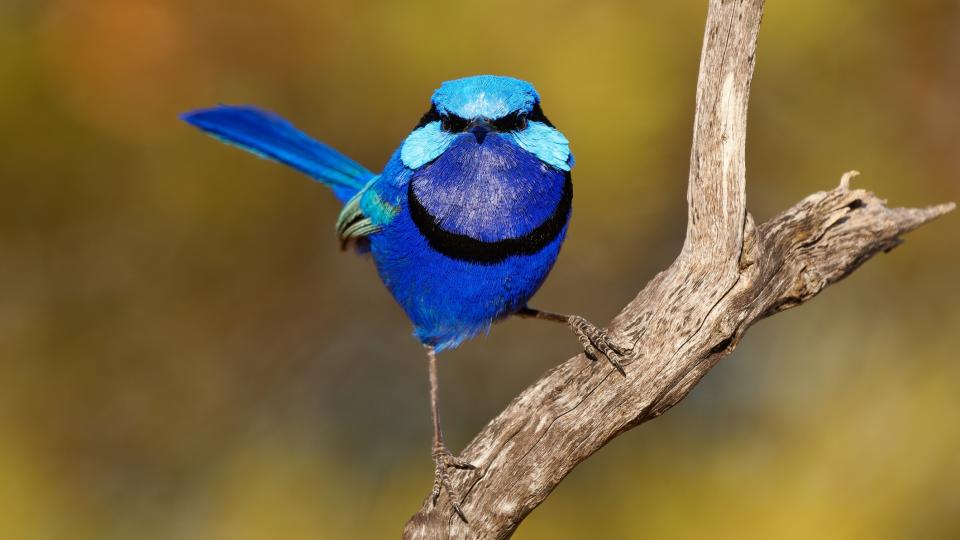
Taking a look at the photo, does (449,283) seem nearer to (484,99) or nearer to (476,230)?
(476,230)

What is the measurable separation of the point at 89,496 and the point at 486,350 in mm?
2171

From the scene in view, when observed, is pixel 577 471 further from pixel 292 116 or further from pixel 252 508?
pixel 292 116

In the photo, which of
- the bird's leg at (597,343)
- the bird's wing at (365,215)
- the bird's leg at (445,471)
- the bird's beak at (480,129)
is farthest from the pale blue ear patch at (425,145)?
the bird's leg at (445,471)

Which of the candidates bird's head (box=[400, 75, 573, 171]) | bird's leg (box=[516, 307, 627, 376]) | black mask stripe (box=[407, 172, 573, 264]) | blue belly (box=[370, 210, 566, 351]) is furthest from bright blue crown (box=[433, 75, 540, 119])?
bird's leg (box=[516, 307, 627, 376])

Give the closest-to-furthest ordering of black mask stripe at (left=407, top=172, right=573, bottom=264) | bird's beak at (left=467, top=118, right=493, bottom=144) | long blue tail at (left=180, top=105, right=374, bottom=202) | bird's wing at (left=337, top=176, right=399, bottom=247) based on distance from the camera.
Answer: bird's beak at (left=467, top=118, right=493, bottom=144) < black mask stripe at (left=407, top=172, right=573, bottom=264) < bird's wing at (left=337, top=176, right=399, bottom=247) < long blue tail at (left=180, top=105, right=374, bottom=202)

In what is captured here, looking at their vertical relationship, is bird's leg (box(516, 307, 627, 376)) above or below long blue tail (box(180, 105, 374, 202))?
below

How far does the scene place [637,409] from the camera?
136 inches

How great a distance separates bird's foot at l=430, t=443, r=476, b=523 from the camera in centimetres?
350

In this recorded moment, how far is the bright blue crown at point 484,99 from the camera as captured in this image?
11.0ft

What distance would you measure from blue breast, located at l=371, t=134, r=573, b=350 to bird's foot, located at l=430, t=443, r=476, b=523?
0.46 metres

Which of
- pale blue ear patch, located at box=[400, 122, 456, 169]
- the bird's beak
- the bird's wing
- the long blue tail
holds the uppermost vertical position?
the long blue tail

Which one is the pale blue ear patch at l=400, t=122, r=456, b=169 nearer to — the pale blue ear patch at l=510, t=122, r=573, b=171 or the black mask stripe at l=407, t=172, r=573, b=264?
the black mask stripe at l=407, t=172, r=573, b=264

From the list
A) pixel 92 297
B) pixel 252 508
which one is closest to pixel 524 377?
pixel 252 508

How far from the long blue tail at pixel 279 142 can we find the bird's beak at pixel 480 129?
1356mm
